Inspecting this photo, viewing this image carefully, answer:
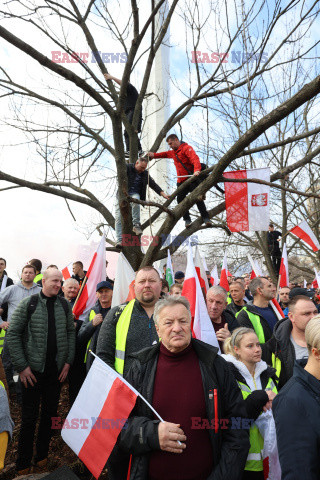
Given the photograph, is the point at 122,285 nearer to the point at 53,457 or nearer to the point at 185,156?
the point at 53,457

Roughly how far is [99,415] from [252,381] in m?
1.14

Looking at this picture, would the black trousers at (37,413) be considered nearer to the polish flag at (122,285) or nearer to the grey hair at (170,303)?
the polish flag at (122,285)

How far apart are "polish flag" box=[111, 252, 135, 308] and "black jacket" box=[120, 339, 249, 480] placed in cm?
217

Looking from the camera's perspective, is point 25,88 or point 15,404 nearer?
point 15,404

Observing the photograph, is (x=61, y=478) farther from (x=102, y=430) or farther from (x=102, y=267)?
(x=102, y=267)

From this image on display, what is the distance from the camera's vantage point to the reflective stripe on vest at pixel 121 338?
295 centimetres

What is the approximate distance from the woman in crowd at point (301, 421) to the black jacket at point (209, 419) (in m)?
0.43

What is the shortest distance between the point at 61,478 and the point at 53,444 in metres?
2.30

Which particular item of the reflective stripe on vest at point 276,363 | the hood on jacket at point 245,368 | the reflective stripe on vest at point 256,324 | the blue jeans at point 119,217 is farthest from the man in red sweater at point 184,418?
the blue jeans at point 119,217

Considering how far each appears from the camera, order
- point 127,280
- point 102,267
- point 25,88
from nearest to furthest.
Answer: point 127,280 < point 102,267 < point 25,88

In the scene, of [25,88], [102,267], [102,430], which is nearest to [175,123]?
[25,88]

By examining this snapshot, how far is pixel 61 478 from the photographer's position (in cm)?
250

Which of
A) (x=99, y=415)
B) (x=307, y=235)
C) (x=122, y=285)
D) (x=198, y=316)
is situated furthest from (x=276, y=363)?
(x=307, y=235)

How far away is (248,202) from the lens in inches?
206
